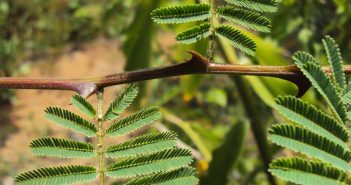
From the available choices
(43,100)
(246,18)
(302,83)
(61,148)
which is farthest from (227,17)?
(43,100)

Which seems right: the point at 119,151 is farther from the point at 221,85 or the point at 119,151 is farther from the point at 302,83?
the point at 221,85

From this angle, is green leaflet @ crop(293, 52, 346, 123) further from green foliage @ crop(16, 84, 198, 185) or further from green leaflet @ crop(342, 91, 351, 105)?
green foliage @ crop(16, 84, 198, 185)

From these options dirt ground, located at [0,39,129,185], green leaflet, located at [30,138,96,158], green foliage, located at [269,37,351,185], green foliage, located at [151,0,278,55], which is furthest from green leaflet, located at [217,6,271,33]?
dirt ground, located at [0,39,129,185]

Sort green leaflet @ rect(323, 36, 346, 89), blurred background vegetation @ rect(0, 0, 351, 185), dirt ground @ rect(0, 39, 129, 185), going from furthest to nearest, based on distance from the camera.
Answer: dirt ground @ rect(0, 39, 129, 185) < blurred background vegetation @ rect(0, 0, 351, 185) < green leaflet @ rect(323, 36, 346, 89)

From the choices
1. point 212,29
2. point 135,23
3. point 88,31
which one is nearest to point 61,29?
point 88,31

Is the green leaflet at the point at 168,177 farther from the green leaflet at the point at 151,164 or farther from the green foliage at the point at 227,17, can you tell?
the green foliage at the point at 227,17

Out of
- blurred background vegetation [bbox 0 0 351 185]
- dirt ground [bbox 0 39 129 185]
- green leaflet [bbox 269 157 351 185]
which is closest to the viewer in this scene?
green leaflet [bbox 269 157 351 185]

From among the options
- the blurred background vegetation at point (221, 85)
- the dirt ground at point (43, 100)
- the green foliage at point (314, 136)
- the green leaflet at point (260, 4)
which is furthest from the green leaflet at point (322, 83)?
the dirt ground at point (43, 100)
